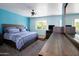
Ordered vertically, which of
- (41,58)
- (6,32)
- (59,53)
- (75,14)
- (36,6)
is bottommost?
(41,58)

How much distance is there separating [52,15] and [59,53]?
640mm

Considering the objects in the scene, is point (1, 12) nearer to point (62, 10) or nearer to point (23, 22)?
point (23, 22)

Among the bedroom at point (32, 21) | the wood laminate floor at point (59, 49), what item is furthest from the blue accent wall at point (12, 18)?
the wood laminate floor at point (59, 49)

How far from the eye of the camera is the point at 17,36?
164 centimetres

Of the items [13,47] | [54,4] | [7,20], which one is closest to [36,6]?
[54,4]

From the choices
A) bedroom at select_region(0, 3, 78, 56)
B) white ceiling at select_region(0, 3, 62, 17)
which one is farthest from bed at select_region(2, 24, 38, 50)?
white ceiling at select_region(0, 3, 62, 17)

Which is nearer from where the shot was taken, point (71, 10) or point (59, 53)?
point (59, 53)

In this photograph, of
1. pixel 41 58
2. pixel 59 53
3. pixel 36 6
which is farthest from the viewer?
pixel 36 6

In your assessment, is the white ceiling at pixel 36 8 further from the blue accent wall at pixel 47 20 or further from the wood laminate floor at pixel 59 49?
the wood laminate floor at pixel 59 49

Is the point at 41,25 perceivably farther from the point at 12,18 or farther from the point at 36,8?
the point at 12,18

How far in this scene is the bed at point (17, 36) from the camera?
1.64 m

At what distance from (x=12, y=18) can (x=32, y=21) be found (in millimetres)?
335

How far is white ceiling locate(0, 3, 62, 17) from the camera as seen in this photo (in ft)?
5.39

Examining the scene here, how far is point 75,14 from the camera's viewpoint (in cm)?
161
